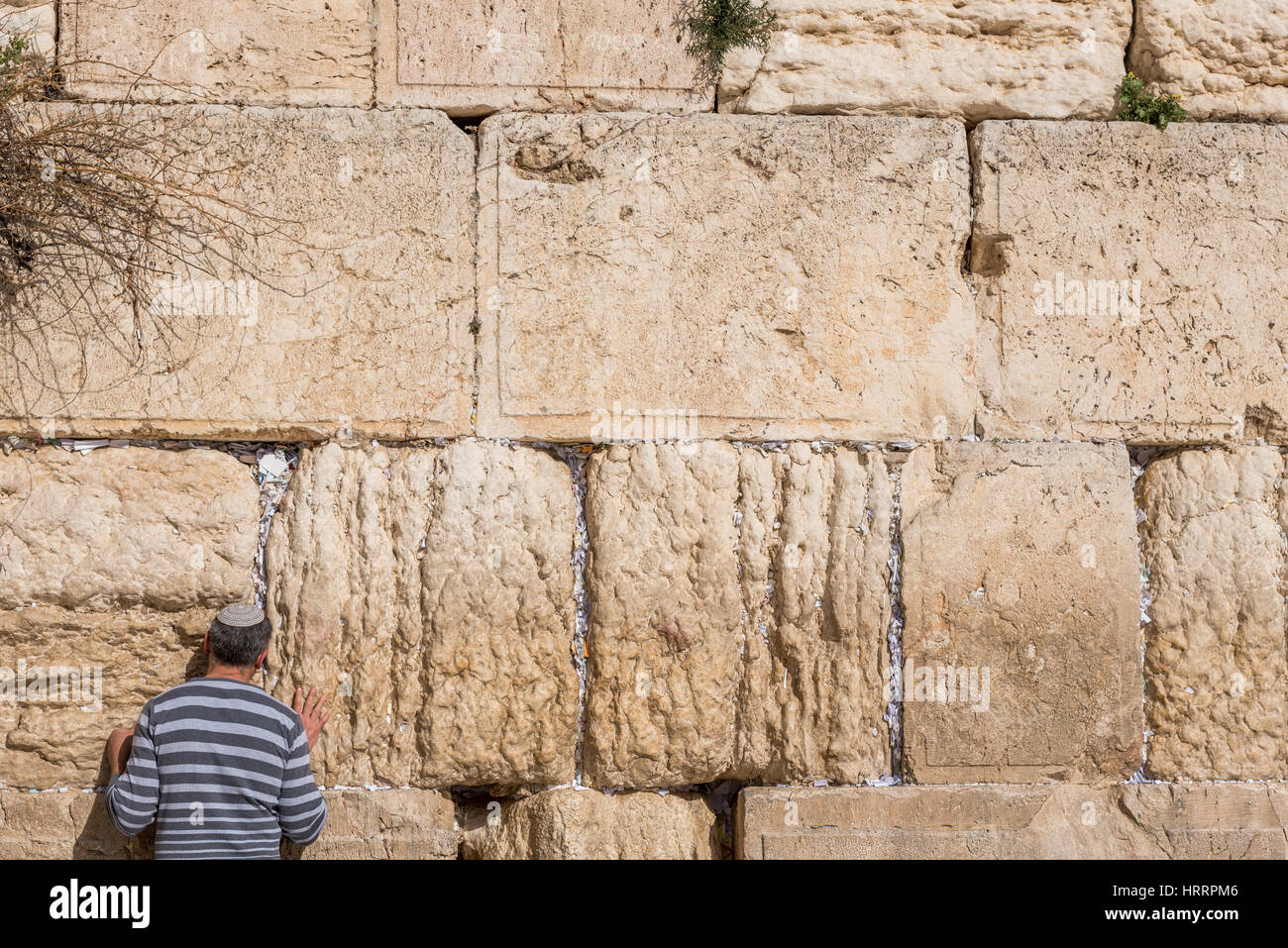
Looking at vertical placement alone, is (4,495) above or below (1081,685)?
above

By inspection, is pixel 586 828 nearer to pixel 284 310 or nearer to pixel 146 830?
pixel 146 830

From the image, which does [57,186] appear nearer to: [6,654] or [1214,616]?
[6,654]

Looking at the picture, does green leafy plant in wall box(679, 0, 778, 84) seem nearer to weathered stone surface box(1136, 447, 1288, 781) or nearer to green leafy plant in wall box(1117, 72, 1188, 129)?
green leafy plant in wall box(1117, 72, 1188, 129)

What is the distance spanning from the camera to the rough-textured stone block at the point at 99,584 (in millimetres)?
3342

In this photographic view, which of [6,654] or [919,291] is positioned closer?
[6,654]

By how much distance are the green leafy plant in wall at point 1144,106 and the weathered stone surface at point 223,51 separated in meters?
2.67

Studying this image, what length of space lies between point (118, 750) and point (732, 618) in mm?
1988

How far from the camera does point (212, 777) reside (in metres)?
2.96

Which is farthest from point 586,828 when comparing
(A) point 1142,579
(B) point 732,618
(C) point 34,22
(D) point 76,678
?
(C) point 34,22

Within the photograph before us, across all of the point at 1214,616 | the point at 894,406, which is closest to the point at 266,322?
the point at 894,406

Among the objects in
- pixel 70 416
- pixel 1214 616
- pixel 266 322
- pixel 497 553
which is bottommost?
pixel 1214 616

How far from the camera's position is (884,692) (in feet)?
11.4

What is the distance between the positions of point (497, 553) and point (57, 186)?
1851mm

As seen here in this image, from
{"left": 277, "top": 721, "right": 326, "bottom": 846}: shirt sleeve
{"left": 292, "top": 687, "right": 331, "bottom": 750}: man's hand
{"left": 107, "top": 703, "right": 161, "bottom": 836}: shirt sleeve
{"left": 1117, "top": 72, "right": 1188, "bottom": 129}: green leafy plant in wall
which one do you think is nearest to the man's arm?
{"left": 277, "top": 721, "right": 326, "bottom": 846}: shirt sleeve
